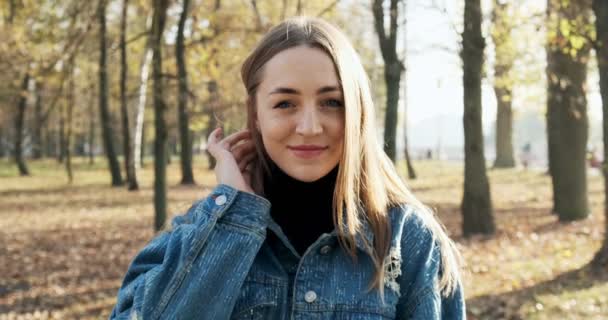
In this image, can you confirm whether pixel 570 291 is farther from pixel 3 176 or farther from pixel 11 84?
pixel 3 176

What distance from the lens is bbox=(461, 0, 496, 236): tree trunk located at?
30.4 feet

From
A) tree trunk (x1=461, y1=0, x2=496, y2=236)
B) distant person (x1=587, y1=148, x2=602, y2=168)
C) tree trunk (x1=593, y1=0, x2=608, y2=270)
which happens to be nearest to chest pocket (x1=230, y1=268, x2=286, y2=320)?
tree trunk (x1=593, y1=0, x2=608, y2=270)

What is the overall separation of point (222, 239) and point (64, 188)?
2218 cm

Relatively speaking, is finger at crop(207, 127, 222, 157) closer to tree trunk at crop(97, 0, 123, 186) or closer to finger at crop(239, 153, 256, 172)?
finger at crop(239, 153, 256, 172)

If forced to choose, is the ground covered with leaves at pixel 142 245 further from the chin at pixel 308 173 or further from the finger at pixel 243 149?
the chin at pixel 308 173

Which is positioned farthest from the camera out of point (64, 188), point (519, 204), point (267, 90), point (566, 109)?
point (64, 188)

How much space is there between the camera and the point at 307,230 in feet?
6.21

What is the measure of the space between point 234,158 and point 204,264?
0.45m

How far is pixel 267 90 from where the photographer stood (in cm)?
187

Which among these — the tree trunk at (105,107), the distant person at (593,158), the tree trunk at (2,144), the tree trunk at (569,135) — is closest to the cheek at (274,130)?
the distant person at (593,158)

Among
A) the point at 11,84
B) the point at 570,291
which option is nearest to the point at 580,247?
the point at 570,291

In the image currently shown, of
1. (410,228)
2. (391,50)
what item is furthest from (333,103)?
(391,50)

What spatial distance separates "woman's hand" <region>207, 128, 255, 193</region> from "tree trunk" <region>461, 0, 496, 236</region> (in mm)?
7821

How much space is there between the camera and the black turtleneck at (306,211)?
1887mm
